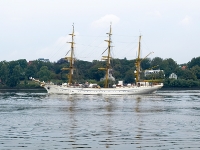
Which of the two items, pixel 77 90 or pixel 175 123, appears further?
pixel 77 90

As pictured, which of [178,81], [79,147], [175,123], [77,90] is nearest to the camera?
[79,147]

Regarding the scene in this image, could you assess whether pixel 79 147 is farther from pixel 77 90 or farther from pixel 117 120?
pixel 77 90

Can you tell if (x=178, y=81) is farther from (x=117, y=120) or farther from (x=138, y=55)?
(x=117, y=120)

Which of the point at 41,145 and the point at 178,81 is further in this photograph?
the point at 178,81

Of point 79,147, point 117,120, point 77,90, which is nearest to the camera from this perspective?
point 79,147

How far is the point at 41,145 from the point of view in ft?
91.0

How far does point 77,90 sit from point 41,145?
3625 inches

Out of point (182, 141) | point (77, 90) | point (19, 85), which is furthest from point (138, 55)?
point (182, 141)

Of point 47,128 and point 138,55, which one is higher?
point 138,55

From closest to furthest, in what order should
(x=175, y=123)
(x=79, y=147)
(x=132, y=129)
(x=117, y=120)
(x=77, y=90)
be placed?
(x=79, y=147) → (x=132, y=129) → (x=175, y=123) → (x=117, y=120) → (x=77, y=90)

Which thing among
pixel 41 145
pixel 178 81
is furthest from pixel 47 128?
pixel 178 81

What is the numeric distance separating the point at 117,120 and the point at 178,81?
506 feet

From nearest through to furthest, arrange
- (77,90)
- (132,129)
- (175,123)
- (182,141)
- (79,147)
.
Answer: (79,147) < (182,141) < (132,129) < (175,123) < (77,90)

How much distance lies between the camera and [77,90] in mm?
119812
